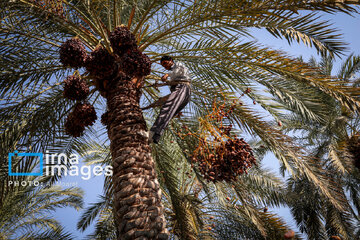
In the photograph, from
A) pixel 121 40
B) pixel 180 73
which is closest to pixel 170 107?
pixel 180 73

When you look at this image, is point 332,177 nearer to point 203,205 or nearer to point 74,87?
point 203,205

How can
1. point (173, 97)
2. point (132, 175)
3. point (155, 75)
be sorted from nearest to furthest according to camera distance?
point (132, 175) → point (173, 97) → point (155, 75)

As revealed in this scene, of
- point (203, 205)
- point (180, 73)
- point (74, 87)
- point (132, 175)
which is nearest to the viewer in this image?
point (132, 175)

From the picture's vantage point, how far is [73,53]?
3191 mm

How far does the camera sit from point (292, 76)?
137 inches

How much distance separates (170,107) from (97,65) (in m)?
1.07

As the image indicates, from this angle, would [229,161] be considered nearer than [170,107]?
Yes

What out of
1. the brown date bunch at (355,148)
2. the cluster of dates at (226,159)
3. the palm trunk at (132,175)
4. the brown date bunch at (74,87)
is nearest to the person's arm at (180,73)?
the palm trunk at (132,175)

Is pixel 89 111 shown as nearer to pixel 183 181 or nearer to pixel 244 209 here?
pixel 244 209

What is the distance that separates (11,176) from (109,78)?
85.1 inches

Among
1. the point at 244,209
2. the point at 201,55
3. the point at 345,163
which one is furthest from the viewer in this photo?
the point at 345,163

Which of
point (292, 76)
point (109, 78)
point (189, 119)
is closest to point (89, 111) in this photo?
point (109, 78)

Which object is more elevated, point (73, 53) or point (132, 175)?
point (73, 53)

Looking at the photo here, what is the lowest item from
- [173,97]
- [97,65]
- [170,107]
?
[170,107]
